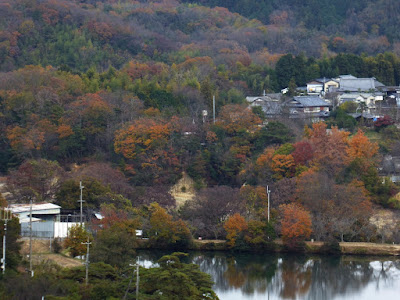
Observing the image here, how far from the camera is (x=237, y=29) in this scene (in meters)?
65.9

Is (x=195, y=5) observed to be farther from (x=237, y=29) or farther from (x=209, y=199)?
(x=209, y=199)

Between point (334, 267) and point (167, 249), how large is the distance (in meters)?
5.62

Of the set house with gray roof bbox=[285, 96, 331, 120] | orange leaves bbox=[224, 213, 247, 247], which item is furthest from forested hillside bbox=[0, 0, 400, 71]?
orange leaves bbox=[224, 213, 247, 247]

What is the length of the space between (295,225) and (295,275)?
7.63 ft

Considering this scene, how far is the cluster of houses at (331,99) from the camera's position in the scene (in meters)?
41.1

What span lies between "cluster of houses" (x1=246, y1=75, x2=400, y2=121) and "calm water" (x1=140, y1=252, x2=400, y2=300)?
12228 mm

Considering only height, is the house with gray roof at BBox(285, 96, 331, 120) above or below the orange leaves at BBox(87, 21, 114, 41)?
below

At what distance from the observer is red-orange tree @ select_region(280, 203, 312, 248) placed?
96.8 ft

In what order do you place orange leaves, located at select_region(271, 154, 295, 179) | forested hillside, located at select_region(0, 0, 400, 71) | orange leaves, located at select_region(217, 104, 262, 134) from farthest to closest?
forested hillside, located at select_region(0, 0, 400, 71) → orange leaves, located at select_region(217, 104, 262, 134) → orange leaves, located at select_region(271, 154, 295, 179)

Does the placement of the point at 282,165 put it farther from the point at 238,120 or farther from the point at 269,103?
the point at 269,103

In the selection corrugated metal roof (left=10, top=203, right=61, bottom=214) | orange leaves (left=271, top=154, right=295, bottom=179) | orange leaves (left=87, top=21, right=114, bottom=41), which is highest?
orange leaves (left=87, top=21, right=114, bottom=41)

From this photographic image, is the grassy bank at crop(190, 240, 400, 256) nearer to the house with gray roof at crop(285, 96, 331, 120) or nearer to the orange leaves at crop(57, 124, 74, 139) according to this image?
the orange leaves at crop(57, 124, 74, 139)

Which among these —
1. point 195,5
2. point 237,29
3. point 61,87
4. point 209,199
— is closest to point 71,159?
point 61,87

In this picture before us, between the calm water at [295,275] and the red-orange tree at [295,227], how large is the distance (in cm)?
58
